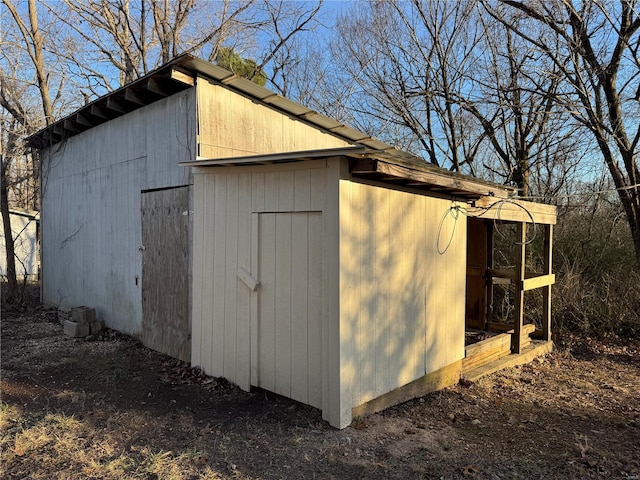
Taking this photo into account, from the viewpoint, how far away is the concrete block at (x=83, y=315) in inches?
276

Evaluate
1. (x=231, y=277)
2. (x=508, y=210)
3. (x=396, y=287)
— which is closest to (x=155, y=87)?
(x=231, y=277)

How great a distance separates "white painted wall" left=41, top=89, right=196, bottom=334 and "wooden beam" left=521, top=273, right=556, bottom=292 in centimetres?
487

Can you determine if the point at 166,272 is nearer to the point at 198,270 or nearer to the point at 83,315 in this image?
the point at 198,270

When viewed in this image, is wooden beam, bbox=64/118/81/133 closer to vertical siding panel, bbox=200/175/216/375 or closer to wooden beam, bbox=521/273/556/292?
vertical siding panel, bbox=200/175/216/375

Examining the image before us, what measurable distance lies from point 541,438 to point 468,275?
12.8ft

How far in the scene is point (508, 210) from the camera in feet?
19.5

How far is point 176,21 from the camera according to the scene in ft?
47.0

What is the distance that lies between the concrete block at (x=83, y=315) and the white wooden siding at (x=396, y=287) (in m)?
5.07

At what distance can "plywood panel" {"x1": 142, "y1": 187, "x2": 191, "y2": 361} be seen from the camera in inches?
220

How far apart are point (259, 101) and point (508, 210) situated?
3.75 metres

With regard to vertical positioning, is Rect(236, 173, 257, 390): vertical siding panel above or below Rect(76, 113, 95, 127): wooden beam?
below

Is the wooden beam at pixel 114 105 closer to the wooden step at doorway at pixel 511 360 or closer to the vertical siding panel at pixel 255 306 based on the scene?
the vertical siding panel at pixel 255 306

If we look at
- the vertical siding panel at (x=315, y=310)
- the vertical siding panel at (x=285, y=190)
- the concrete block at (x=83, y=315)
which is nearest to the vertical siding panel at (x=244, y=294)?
the vertical siding panel at (x=285, y=190)

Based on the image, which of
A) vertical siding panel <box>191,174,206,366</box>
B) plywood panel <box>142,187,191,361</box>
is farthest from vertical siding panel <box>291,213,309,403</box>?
plywood panel <box>142,187,191,361</box>
